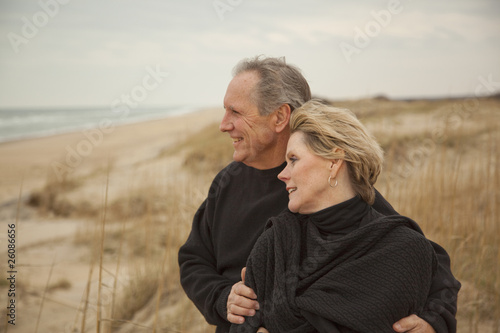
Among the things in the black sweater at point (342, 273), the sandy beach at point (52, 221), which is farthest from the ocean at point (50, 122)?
the black sweater at point (342, 273)

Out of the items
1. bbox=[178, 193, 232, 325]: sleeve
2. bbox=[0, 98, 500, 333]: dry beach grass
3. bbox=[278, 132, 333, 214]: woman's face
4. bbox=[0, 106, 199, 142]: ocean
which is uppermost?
bbox=[278, 132, 333, 214]: woman's face

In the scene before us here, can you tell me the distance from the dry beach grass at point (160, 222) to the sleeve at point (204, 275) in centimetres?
27

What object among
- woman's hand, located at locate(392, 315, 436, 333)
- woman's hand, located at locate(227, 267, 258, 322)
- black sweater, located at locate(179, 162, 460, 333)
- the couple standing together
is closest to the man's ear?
black sweater, located at locate(179, 162, 460, 333)

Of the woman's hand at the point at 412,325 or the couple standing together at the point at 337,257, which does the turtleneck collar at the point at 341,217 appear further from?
the woman's hand at the point at 412,325

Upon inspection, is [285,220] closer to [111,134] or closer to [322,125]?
[322,125]

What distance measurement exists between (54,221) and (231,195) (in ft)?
22.1

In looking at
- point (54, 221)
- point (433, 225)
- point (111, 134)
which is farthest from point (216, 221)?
point (111, 134)

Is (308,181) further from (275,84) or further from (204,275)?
(204,275)

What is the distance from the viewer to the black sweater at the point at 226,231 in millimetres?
1959

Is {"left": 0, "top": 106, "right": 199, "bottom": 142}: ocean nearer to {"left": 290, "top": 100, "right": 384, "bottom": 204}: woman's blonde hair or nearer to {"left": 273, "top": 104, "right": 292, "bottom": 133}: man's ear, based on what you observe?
{"left": 273, "top": 104, "right": 292, "bottom": 133}: man's ear

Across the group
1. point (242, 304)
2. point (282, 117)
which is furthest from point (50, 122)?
point (242, 304)

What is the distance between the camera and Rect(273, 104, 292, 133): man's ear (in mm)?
2006

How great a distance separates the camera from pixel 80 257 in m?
6.03

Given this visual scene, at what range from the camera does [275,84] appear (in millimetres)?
2006
